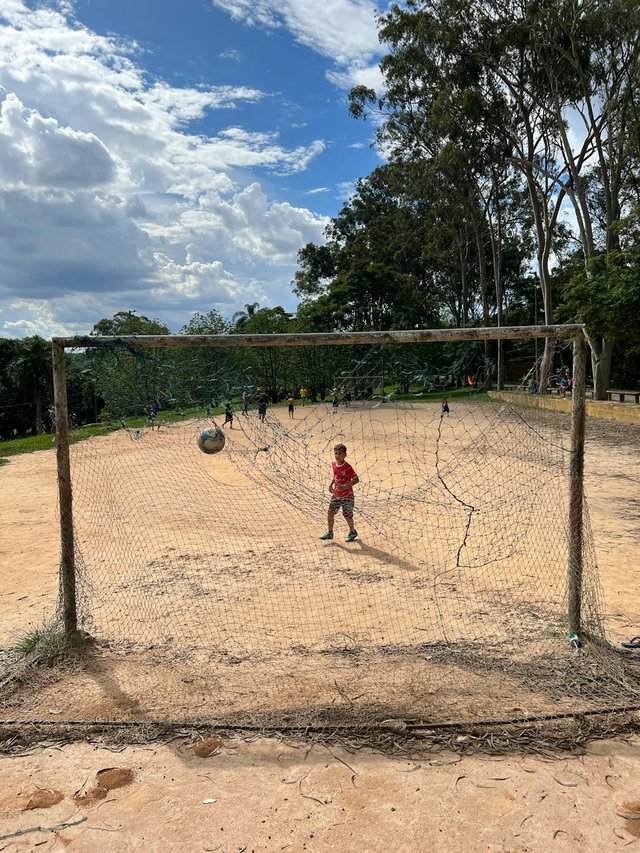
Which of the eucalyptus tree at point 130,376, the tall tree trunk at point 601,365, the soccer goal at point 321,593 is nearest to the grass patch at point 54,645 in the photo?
the soccer goal at point 321,593

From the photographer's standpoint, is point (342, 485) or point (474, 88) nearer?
point (342, 485)

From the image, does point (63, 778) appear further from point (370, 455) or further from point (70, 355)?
point (370, 455)

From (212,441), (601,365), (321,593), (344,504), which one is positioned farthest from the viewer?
(601,365)

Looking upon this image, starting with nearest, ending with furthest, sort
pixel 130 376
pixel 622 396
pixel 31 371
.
→ pixel 130 376, pixel 622 396, pixel 31 371

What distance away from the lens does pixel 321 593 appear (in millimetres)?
5777

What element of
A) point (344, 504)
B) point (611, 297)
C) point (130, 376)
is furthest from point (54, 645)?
point (611, 297)

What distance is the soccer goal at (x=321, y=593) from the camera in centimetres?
378

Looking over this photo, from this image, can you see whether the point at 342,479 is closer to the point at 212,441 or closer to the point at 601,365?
the point at 212,441

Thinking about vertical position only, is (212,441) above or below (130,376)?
below

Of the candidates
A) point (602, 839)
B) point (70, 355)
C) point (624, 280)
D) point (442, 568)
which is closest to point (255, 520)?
point (442, 568)

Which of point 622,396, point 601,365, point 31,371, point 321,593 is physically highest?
point 31,371

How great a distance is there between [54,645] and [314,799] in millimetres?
2499

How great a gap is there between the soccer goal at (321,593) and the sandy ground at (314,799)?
0.37 metres

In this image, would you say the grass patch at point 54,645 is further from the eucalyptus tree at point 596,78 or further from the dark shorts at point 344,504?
the eucalyptus tree at point 596,78
